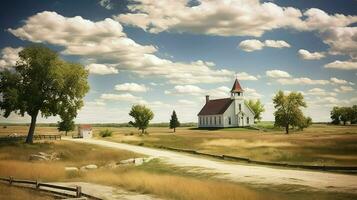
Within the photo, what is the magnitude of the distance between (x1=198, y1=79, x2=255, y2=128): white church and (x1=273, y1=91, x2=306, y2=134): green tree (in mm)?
26772

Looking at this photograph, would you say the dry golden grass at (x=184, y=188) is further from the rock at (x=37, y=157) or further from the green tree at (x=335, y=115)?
the green tree at (x=335, y=115)

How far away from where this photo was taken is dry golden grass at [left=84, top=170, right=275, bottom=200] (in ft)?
73.5

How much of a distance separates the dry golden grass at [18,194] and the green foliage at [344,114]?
506 ft

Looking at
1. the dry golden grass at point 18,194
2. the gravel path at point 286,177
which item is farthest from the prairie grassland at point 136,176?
the gravel path at point 286,177

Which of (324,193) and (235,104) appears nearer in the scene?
(324,193)

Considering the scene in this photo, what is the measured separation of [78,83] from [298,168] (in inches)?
1542

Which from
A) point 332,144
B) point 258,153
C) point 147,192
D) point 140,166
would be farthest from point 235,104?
point 147,192

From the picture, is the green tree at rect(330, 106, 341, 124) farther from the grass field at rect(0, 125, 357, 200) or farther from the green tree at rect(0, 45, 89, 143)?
the green tree at rect(0, 45, 89, 143)

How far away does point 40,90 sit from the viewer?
58969 millimetres

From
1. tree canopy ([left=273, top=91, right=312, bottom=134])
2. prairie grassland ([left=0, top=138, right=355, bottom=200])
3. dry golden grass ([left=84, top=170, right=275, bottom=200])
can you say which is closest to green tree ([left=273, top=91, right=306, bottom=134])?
tree canopy ([left=273, top=91, right=312, bottom=134])

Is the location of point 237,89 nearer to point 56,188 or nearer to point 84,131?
point 84,131

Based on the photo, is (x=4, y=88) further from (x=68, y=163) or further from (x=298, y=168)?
(x=298, y=168)

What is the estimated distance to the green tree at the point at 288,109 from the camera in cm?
8962

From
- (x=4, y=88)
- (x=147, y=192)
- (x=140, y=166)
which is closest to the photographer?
(x=147, y=192)
